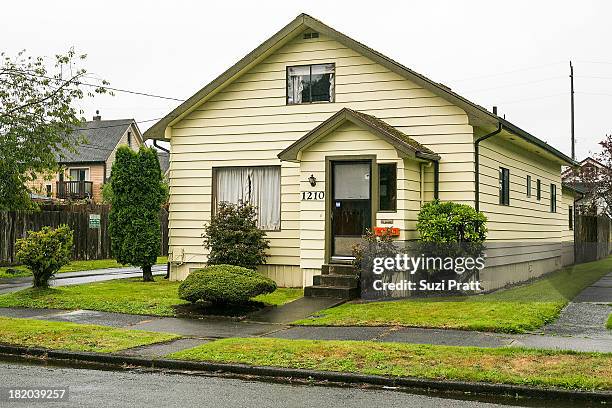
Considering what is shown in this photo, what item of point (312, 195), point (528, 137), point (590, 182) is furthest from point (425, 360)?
point (590, 182)

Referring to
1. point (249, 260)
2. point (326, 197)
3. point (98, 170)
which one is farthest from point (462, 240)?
point (98, 170)

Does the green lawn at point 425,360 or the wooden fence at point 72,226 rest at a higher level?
the wooden fence at point 72,226

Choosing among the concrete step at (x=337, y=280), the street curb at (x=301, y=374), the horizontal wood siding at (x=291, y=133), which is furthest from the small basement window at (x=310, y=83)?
the street curb at (x=301, y=374)

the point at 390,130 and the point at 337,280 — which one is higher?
the point at 390,130

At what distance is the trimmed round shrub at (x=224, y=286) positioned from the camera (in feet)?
47.5

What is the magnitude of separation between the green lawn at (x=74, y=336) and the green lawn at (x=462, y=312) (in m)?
3.03

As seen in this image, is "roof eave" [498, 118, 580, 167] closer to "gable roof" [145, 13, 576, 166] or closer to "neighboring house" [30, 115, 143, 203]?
"gable roof" [145, 13, 576, 166]

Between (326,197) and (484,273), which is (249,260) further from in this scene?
(484,273)

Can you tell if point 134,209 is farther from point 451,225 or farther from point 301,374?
point 301,374

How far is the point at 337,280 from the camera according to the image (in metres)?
16.8

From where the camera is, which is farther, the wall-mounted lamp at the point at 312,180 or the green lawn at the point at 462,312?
the wall-mounted lamp at the point at 312,180

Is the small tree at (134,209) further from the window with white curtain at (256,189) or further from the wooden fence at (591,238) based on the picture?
the wooden fence at (591,238)

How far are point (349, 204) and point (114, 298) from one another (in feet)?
19.3

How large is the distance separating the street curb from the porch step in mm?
6632
